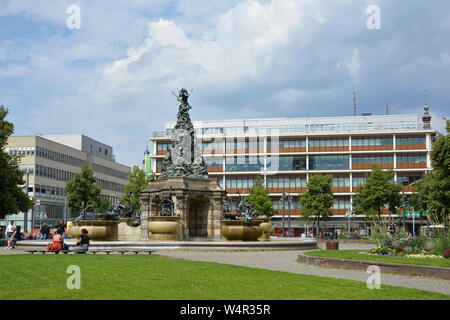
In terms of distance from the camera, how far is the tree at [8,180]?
43.6 metres

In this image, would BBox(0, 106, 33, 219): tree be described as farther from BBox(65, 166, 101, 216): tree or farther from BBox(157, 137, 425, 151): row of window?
BBox(157, 137, 425, 151): row of window

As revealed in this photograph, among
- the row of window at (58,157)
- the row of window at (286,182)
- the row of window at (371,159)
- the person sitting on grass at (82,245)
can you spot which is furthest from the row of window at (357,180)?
the person sitting on grass at (82,245)

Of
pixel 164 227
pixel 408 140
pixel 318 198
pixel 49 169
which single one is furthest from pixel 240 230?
pixel 49 169

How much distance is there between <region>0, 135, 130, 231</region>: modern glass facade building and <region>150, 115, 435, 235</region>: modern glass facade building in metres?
18.4

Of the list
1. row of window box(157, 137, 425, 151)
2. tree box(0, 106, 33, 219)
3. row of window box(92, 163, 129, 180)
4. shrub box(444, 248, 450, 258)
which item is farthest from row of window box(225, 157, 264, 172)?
shrub box(444, 248, 450, 258)

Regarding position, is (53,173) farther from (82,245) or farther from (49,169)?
(82,245)

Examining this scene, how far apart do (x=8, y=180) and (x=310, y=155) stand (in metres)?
57.5

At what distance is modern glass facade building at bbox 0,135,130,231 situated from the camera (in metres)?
89.7

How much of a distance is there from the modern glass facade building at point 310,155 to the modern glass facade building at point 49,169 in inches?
722

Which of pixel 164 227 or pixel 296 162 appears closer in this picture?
pixel 164 227

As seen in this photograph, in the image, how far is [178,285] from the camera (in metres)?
11.7

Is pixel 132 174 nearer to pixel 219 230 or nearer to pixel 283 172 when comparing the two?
pixel 283 172

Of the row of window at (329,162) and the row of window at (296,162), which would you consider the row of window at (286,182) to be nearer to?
the row of window at (296,162)

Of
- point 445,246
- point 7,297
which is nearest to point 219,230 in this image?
point 445,246
